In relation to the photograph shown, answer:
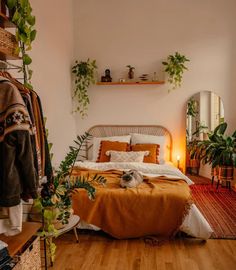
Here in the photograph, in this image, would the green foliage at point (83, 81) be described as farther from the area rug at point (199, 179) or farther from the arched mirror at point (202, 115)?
the area rug at point (199, 179)

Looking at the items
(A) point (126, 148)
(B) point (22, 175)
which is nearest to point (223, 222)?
(A) point (126, 148)

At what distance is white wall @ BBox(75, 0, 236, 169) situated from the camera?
478 centimetres

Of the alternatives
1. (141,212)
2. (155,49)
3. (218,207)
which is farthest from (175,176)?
(155,49)

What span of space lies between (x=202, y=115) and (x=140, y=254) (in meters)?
2.95

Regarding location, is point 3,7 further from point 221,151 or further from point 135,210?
point 221,151

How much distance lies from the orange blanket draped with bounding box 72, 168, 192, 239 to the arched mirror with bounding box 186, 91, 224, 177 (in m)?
2.11

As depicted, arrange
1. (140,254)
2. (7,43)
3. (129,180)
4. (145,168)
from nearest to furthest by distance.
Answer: (7,43), (140,254), (129,180), (145,168)

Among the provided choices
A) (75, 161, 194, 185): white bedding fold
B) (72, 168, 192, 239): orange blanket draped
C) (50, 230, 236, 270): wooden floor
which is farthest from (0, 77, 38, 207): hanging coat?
(75, 161, 194, 185): white bedding fold

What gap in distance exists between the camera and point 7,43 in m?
1.74

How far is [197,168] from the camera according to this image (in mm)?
4965

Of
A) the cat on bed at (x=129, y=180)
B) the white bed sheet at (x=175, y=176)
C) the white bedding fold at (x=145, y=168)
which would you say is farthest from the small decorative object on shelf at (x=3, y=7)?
the white bedding fold at (x=145, y=168)

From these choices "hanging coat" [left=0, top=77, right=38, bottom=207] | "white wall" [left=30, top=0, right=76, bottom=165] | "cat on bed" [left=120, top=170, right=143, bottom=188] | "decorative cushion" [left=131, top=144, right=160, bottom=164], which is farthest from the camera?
"decorative cushion" [left=131, top=144, right=160, bottom=164]

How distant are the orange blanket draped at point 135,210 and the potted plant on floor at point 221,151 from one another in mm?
1626

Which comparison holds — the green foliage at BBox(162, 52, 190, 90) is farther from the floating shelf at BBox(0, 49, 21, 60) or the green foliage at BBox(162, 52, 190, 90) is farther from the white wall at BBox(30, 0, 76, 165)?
the floating shelf at BBox(0, 49, 21, 60)
